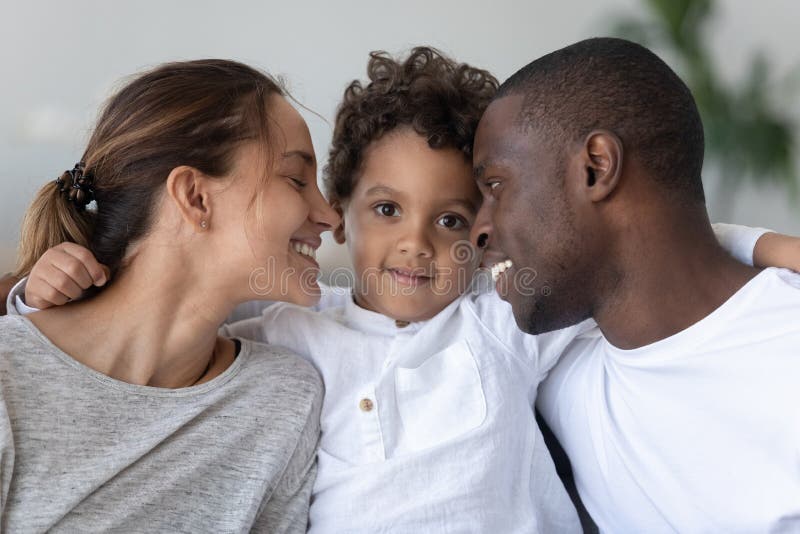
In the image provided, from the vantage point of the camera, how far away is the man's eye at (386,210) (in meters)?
1.57

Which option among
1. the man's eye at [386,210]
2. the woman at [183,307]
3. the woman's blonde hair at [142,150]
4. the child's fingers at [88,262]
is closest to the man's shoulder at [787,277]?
the man's eye at [386,210]

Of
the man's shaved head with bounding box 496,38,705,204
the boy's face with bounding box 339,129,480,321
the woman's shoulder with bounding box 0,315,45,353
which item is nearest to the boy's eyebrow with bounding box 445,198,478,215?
the boy's face with bounding box 339,129,480,321

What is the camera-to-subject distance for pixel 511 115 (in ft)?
4.48

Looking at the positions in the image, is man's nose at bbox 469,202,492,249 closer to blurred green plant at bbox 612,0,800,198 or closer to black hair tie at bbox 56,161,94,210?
black hair tie at bbox 56,161,94,210

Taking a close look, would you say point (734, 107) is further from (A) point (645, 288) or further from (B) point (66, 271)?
(B) point (66, 271)

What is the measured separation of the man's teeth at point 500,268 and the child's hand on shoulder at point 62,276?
770 millimetres

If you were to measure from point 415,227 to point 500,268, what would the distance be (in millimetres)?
203

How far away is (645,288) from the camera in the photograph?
1.29m

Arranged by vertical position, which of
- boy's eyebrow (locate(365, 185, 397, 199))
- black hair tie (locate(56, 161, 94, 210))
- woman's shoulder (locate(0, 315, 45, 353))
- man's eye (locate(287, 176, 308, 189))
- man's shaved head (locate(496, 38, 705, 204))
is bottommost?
woman's shoulder (locate(0, 315, 45, 353))

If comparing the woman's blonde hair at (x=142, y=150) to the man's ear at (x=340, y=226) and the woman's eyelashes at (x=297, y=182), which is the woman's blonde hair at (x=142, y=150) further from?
the man's ear at (x=340, y=226)

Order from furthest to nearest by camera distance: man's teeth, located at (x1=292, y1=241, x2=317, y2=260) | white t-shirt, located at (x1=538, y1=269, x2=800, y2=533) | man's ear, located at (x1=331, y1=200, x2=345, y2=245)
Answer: man's ear, located at (x1=331, y1=200, x2=345, y2=245) → man's teeth, located at (x1=292, y1=241, x2=317, y2=260) → white t-shirt, located at (x1=538, y1=269, x2=800, y2=533)

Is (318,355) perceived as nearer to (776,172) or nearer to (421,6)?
(421,6)

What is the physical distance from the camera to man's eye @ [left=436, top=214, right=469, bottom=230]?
157 centimetres

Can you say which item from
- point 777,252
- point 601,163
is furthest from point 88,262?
point 777,252
